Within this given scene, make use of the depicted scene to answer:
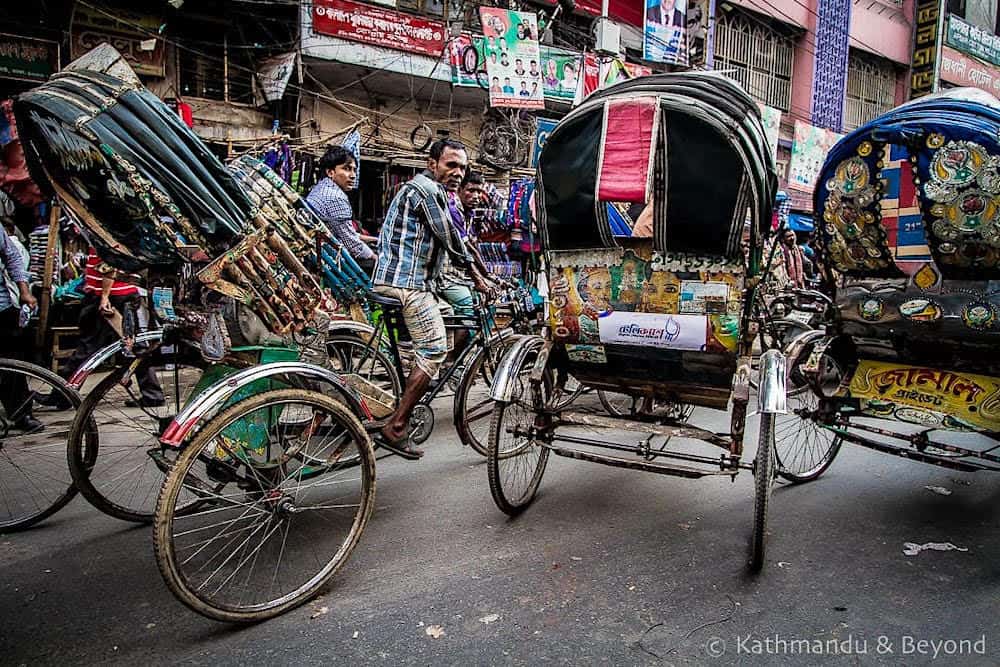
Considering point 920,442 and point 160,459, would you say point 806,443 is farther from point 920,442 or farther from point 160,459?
point 160,459

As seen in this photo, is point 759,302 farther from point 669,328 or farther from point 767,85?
point 767,85

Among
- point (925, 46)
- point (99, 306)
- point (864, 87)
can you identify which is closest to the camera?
point (99, 306)

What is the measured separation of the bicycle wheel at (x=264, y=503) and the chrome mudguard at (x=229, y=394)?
0.20ft

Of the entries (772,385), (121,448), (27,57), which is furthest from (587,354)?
(27,57)

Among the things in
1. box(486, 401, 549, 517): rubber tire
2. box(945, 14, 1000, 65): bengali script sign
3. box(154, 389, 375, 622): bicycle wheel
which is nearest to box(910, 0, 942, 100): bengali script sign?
box(945, 14, 1000, 65): bengali script sign

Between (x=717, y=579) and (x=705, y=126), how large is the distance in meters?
2.01

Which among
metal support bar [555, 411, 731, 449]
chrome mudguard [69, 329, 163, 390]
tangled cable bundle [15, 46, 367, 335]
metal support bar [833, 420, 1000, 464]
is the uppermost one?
tangled cable bundle [15, 46, 367, 335]

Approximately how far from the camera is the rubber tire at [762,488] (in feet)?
9.49

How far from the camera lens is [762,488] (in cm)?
290

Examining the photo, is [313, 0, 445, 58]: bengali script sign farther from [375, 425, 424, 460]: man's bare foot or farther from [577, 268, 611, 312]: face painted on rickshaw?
[577, 268, 611, 312]: face painted on rickshaw

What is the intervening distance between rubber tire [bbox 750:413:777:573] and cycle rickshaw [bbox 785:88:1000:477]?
2.93 feet

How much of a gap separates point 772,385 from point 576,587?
4.22 feet

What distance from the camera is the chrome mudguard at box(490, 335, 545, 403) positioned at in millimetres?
3334

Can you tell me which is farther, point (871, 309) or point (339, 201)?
point (339, 201)
